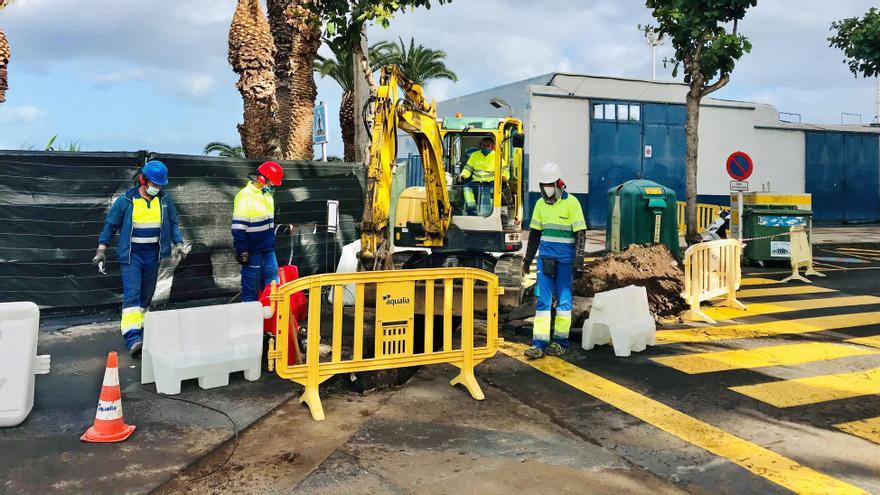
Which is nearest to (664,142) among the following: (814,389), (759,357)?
(759,357)

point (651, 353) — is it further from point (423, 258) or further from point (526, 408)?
point (423, 258)

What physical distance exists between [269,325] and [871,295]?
394 inches

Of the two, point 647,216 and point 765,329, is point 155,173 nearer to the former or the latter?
point 765,329

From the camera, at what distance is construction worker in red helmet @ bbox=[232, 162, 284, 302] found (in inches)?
299

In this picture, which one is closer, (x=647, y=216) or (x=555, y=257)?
(x=555, y=257)

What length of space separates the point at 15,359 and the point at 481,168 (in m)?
6.69

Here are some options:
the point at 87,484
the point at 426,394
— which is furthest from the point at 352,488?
the point at 426,394

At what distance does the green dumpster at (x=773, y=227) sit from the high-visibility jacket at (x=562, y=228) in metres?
8.51

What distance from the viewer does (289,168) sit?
1066cm

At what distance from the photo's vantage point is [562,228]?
7.03 m

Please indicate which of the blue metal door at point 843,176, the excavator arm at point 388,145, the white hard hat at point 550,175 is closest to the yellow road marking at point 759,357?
the white hard hat at point 550,175

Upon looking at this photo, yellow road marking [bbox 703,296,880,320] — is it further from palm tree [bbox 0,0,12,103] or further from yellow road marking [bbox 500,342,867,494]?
palm tree [bbox 0,0,12,103]

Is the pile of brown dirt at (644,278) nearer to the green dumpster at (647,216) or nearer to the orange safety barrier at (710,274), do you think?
the orange safety barrier at (710,274)

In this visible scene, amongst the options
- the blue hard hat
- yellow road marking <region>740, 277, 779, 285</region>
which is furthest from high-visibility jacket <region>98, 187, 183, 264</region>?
yellow road marking <region>740, 277, 779, 285</region>
